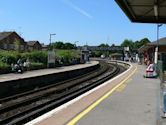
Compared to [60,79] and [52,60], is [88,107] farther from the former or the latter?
[52,60]

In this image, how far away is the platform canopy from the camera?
952 cm

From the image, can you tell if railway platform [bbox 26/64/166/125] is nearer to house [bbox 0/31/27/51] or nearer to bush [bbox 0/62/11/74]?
bush [bbox 0/62/11/74]

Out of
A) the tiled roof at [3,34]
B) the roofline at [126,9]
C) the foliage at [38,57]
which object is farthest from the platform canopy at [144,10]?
the tiled roof at [3,34]

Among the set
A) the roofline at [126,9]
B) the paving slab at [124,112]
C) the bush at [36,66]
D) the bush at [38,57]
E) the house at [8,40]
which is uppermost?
the house at [8,40]

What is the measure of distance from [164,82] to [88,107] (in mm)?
8921

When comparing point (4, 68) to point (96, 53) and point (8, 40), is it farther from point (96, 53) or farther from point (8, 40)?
point (96, 53)

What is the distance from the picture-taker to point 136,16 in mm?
11688

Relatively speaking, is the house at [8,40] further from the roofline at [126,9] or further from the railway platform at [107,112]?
the roofline at [126,9]

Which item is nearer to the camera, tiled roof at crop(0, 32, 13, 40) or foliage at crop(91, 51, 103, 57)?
tiled roof at crop(0, 32, 13, 40)

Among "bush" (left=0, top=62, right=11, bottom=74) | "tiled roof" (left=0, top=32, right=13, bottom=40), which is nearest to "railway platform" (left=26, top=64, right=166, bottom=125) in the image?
"bush" (left=0, top=62, right=11, bottom=74)

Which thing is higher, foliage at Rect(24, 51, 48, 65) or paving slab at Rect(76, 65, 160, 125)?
foliage at Rect(24, 51, 48, 65)

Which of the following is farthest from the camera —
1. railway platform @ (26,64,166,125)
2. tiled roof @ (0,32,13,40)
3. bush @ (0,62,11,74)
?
tiled roof @ (0,32,13,40)

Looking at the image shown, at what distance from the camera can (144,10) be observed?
35.2ft

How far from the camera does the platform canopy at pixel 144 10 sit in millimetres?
9516
